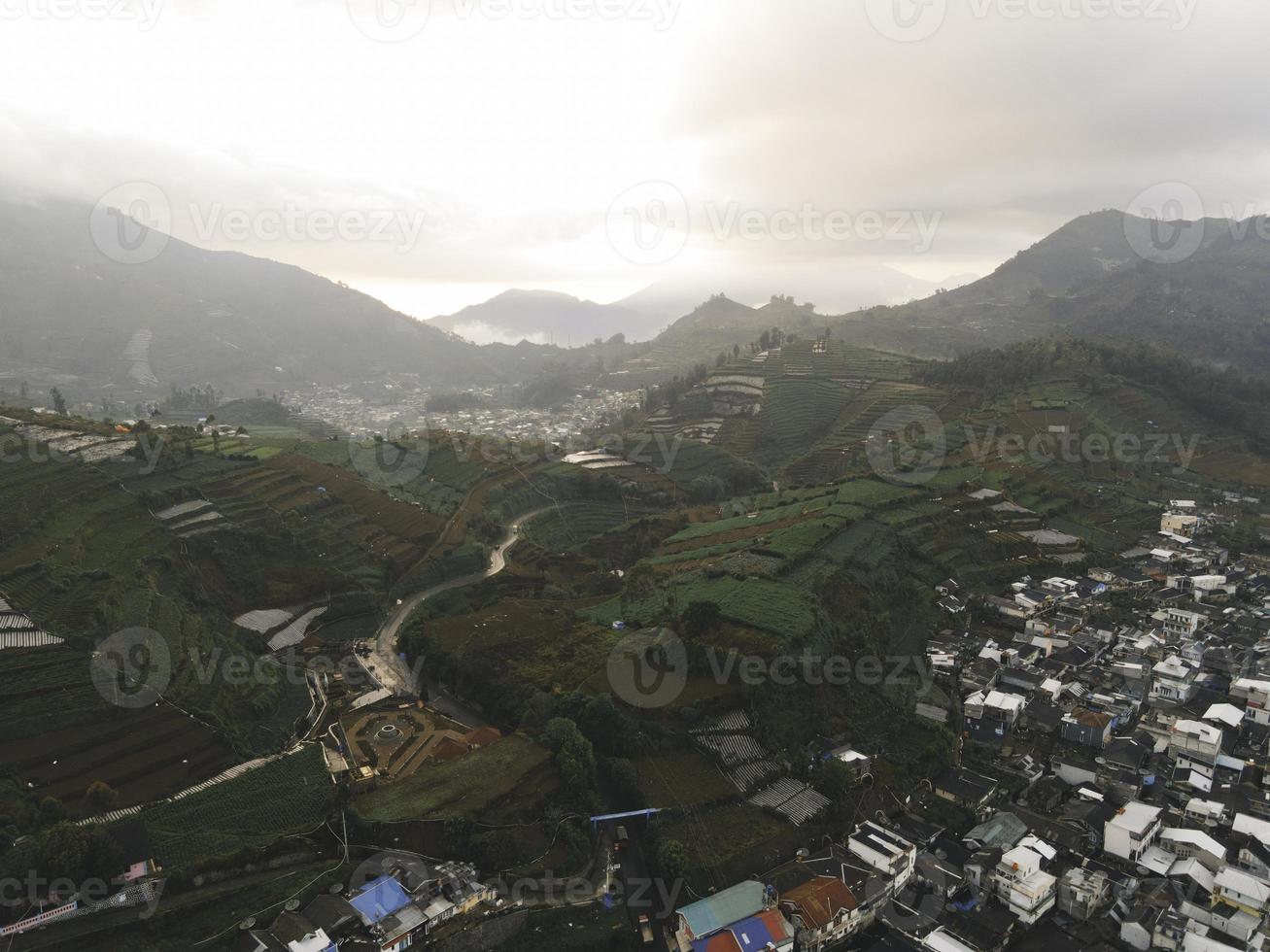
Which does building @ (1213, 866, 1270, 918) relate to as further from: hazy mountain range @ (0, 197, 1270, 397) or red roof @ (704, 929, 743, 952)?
hazy mountain range @ (0, 197, 1270, 397)

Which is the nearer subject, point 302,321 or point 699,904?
point 699,904

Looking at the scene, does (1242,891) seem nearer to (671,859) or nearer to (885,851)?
(885,851)

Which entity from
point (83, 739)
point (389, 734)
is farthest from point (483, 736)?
point (83, 739)

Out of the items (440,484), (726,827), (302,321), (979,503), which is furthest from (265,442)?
(302,321)

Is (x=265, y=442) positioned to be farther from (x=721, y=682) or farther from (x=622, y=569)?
(x=721, y=682)

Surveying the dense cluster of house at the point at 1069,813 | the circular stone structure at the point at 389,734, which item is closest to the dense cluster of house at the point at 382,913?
the dense cluster of house at the point at 1069,813

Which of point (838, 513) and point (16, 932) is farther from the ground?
point (838, 513)

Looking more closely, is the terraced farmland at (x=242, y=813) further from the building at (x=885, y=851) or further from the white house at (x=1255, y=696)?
the white house at (x=1255, y=696)
